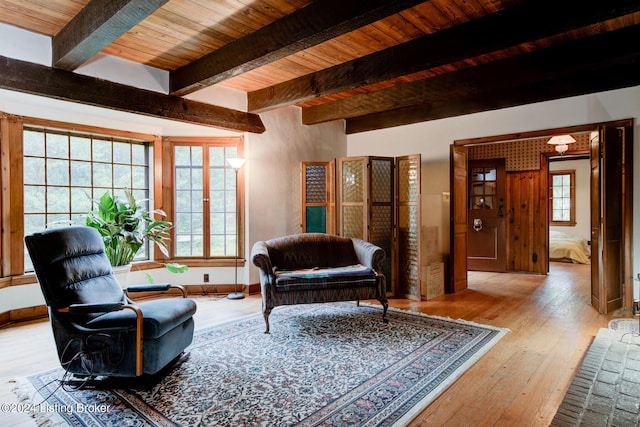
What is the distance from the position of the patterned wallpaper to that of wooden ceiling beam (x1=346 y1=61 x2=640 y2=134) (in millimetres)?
1994

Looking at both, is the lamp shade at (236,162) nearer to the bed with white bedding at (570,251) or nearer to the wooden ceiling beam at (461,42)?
the wooden ceiling beam at (461,42)

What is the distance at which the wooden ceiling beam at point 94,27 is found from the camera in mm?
2262

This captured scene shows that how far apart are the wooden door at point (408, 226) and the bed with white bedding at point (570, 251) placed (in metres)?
4.83

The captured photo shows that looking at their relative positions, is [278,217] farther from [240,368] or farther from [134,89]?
[240,368]

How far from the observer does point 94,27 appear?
2.56m

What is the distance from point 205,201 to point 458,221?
11.5 feet

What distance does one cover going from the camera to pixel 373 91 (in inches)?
190

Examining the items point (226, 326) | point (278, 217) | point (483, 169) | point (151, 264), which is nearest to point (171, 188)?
point (151, 264)

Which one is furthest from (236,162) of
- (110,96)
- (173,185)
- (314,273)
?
(314,273)

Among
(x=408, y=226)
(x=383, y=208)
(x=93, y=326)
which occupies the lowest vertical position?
→ (x=93, y=326)

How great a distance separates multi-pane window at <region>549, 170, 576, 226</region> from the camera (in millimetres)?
9125

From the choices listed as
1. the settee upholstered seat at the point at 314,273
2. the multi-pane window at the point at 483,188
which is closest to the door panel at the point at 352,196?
the settee upholstered seat at the point at 314,273

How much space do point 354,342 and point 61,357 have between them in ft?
6.82

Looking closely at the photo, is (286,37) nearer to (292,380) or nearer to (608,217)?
(292,380)
